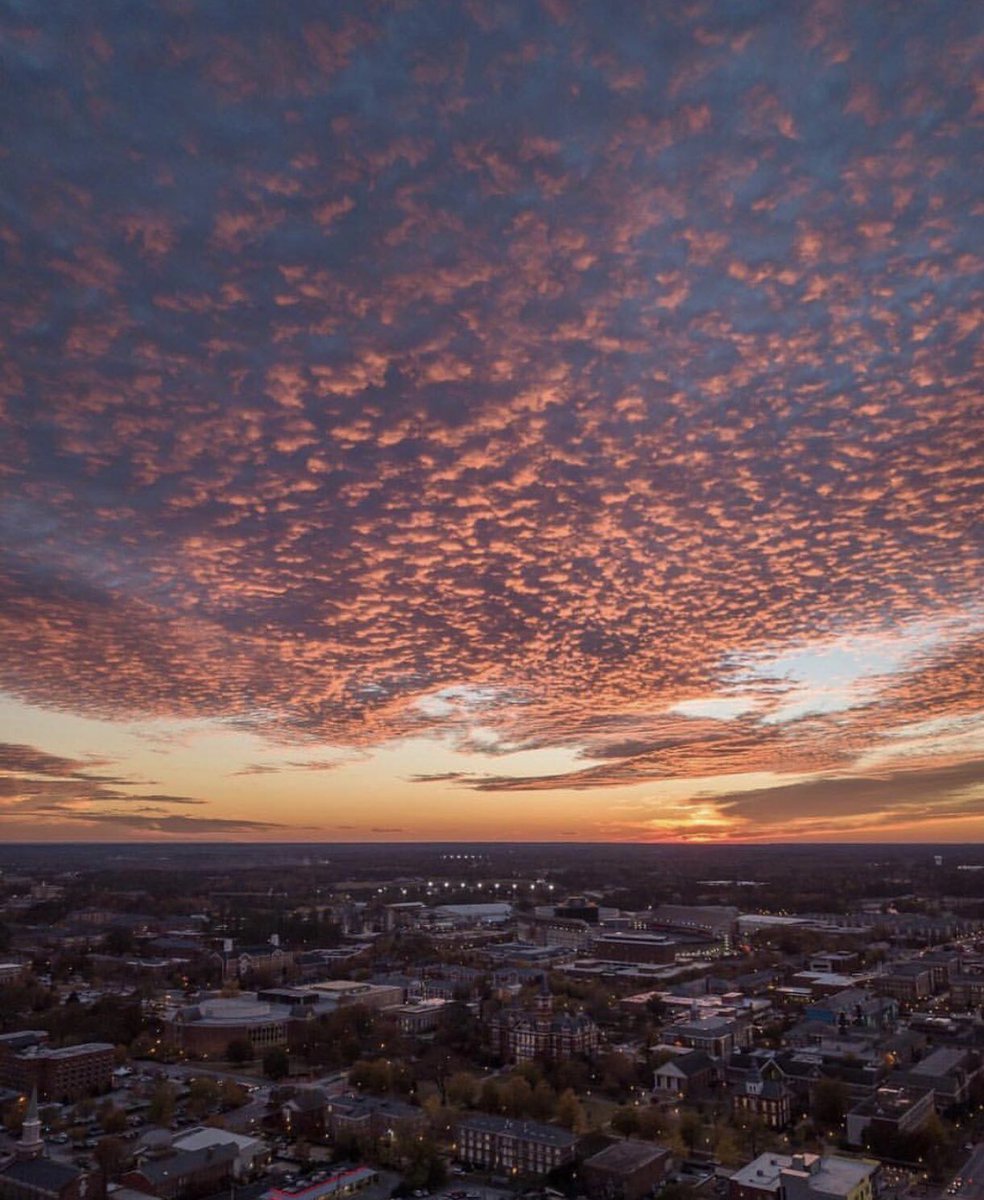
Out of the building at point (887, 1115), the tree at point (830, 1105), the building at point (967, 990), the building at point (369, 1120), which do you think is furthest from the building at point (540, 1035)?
the building at point (967, 990)

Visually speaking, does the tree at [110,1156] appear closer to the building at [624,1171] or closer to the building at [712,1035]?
the building at [624,1171]

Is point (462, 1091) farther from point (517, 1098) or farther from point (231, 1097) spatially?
point (231, 1097)

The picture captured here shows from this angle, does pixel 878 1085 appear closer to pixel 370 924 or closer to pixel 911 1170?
pixel 911 1170

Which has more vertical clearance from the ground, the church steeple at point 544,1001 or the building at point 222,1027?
the church steeple at point 544,1001

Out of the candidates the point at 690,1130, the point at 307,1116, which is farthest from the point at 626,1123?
the point at 307,1116

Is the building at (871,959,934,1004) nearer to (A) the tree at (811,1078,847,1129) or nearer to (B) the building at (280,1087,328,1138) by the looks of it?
(A) the tree at (811,1078,847,1129)
